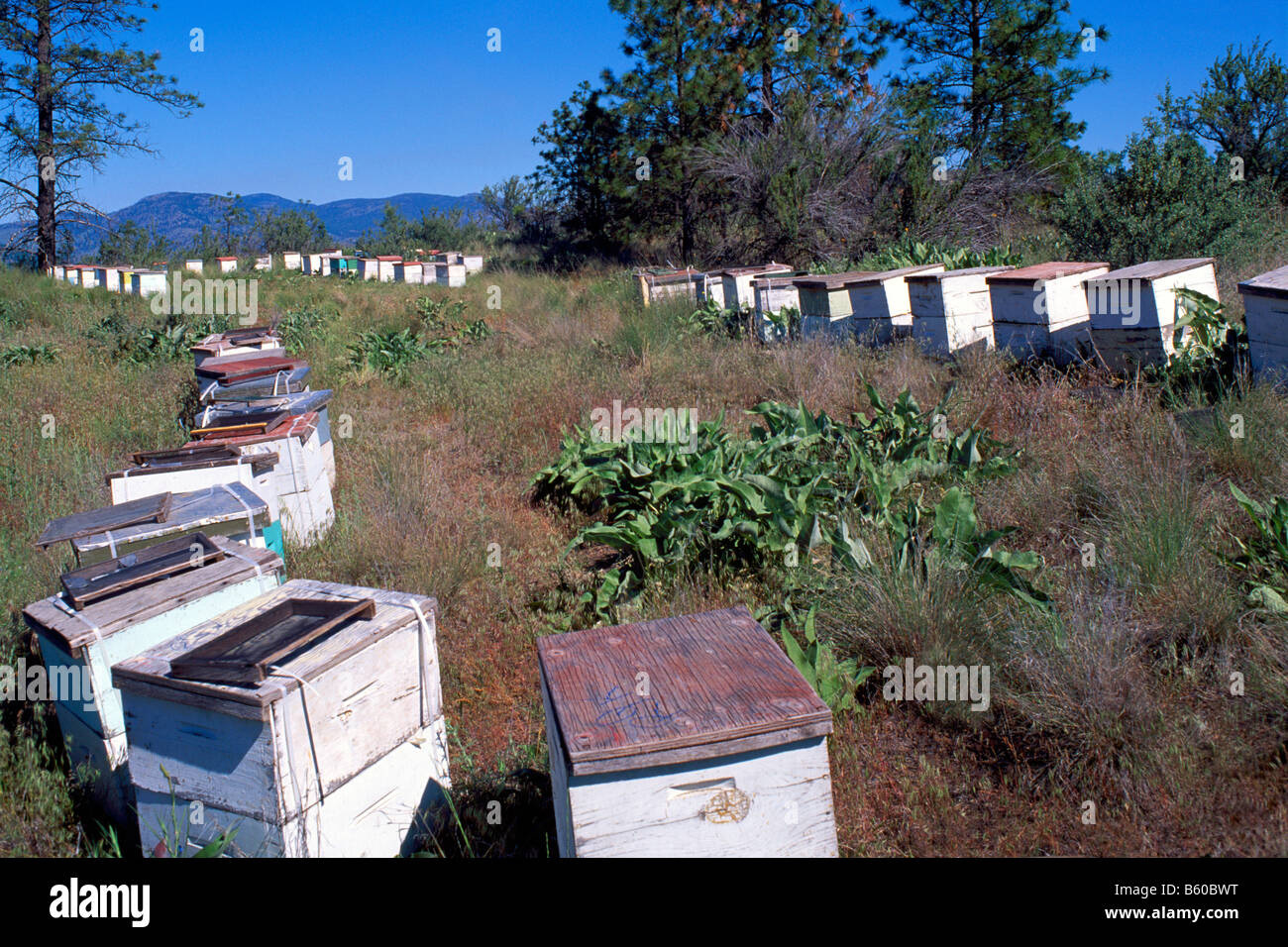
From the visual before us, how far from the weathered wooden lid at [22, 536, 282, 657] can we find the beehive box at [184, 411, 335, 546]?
5.48ft

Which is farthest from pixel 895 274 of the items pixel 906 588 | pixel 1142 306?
Result: pixel 906 588

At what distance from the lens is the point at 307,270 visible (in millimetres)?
27922

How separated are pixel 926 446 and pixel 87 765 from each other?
448 centimetres

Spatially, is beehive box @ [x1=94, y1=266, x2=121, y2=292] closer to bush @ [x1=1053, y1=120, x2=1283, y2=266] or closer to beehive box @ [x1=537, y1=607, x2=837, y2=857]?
bush @ [x1=1053, y1=120, x2=1283, y2=266]

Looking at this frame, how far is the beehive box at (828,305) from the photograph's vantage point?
8.95 meters

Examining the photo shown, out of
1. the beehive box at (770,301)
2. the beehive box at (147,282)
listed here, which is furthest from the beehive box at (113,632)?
the beehive box at (147,282)

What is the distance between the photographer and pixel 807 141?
663 inches

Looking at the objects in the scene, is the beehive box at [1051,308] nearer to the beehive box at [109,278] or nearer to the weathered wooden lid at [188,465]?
the weathered wooden lid at [188,465]

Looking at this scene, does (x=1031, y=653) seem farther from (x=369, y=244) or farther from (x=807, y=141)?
(x=369, y=244)

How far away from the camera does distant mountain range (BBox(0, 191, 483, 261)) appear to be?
24.8 meters

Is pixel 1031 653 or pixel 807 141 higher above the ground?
pixel 807 141
